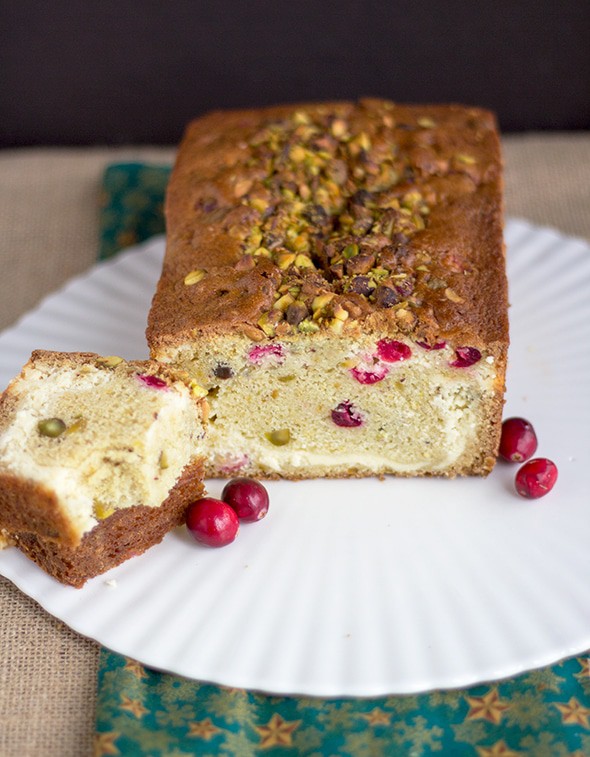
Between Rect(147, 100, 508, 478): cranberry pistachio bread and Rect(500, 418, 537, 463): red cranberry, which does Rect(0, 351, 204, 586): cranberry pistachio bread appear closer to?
Rect(147, 100, 508, 478): cranberry pistachio bread

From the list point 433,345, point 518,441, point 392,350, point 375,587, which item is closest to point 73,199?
point 392,350

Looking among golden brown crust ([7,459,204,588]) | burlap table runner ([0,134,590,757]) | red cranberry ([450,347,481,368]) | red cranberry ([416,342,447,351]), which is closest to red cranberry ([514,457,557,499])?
red cranberry ([450,347,481,368])

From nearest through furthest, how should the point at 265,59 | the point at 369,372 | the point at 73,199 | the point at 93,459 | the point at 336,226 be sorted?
the point at 93,459 → the point at 369,372 → the point at 336,226 → the point at 73,199 → the point at 265,59

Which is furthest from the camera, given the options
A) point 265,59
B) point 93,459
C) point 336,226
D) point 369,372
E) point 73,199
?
point 265,59

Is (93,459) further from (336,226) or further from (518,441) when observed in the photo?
(518,441)

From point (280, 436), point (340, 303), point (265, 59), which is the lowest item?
point (280, 436)

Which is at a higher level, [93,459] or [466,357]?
[466,357]

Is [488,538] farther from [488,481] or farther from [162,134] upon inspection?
[162,134]

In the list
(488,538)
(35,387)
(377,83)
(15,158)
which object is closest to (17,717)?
(35,387)

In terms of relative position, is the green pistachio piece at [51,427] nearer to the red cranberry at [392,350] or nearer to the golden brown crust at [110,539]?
the golden brown crust at [110,539]
